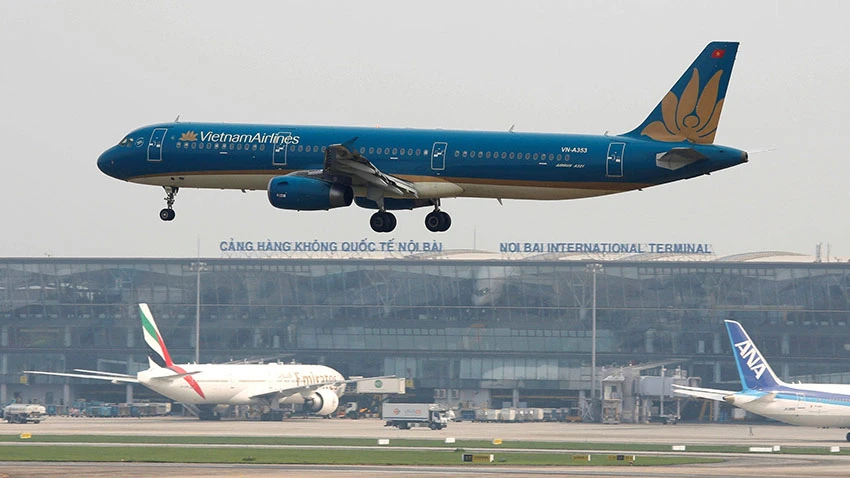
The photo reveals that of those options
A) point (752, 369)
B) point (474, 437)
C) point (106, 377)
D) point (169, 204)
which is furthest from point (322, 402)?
point (169, 204)

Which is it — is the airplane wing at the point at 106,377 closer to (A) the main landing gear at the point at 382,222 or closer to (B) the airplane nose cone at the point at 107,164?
(B) the airplane nose cone at the point at 107,164

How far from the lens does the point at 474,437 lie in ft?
404

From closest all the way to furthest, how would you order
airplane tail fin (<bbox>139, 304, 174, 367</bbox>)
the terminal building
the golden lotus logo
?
the golden lotus logo
airplane tail fin (<bbox>139, 304, 174, 367</bbox>)
the terminal building

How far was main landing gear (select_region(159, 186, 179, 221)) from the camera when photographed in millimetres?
73250

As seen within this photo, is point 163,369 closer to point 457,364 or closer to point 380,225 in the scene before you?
point 457,364

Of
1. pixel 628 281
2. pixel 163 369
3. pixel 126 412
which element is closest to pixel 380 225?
pixel 163 369

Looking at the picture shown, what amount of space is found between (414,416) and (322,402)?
19.9 meters

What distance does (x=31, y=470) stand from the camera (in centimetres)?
7819

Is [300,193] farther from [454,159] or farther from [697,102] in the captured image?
[697,102]

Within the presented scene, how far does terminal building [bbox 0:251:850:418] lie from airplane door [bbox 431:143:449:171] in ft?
359

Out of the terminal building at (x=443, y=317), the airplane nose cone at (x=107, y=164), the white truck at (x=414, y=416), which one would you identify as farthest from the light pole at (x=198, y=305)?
the airplane nose cone at (x=107, y=164)

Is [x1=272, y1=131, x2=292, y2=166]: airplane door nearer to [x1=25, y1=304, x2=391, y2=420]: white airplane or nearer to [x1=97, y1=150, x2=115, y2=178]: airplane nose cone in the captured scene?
[x1=97, y1=150, x2=115, y2=178]: airplane nose cone

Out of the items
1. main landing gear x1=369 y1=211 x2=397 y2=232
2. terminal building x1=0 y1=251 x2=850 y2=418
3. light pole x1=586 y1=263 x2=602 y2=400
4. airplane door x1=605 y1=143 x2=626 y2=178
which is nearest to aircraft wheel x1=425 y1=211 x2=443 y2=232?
main landing gear x1=369 y1=211 x2=397 y2=232

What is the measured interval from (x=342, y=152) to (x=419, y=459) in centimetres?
3382
